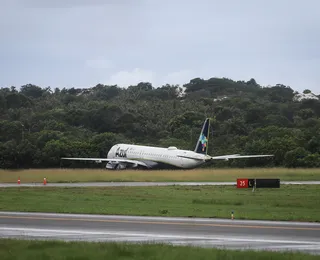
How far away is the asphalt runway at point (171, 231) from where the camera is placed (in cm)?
1956

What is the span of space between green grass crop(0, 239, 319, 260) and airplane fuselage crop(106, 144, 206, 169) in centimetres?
5199

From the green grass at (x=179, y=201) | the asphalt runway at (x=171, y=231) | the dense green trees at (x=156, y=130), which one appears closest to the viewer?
the asphalt runway at (x=171, y=231)

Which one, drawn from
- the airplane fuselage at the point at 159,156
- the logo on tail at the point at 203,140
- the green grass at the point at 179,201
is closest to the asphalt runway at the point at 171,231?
the green grass at the point at 179,201

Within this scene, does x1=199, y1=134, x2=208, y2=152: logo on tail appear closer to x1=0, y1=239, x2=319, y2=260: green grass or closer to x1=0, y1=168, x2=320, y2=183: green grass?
x1=0, y1=168, x2=320, y2=183: green grass

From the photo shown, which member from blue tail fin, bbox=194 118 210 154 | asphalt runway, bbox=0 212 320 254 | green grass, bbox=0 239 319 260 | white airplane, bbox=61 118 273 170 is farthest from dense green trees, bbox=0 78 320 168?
green grass, bbox=0 239 319 260

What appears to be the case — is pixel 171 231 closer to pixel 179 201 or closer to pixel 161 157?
pixel 179 201

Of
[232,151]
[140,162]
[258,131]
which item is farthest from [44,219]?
[258,131]

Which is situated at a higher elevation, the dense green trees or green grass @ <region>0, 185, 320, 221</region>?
the dense green trees

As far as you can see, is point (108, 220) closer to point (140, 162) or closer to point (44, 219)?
point (44, 219)

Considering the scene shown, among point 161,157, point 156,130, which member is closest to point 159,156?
point 161,157

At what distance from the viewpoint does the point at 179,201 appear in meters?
36.9

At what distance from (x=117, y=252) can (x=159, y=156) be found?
56.6m

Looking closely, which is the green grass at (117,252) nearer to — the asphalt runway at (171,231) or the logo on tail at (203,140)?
the asphalt runway at (171,231)

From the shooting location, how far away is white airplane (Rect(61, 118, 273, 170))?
7012 centimetres
